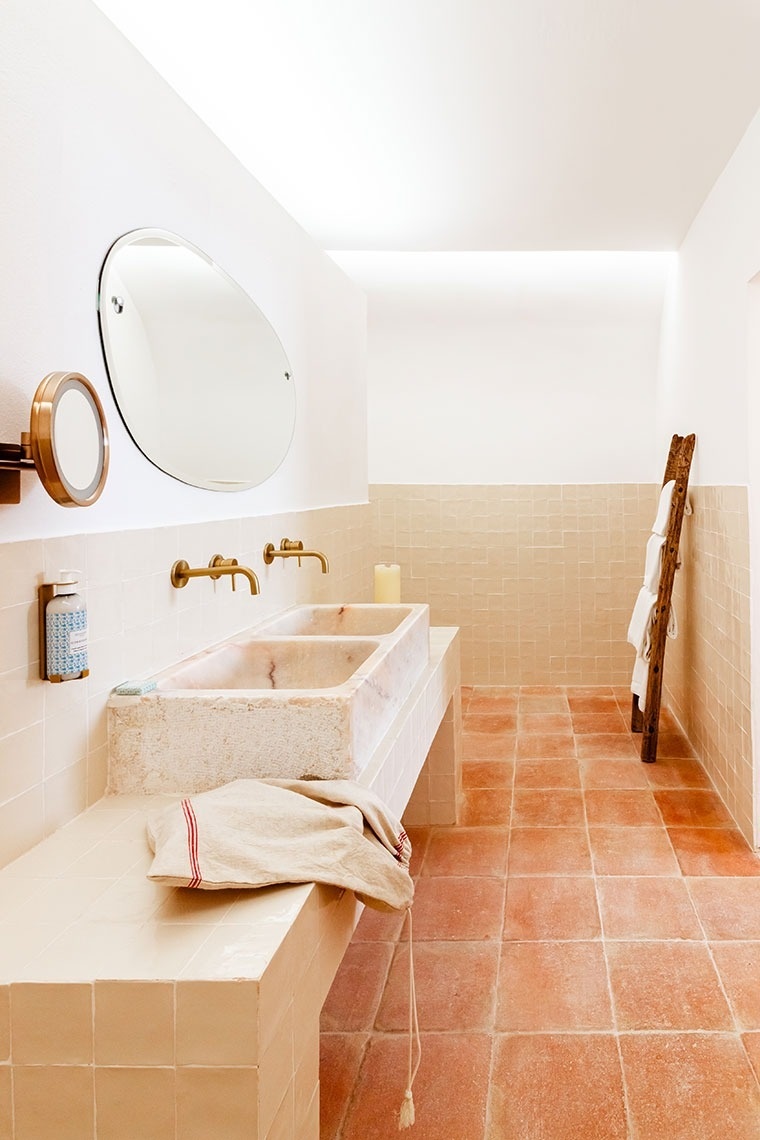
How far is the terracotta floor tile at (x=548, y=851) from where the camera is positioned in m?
3.08

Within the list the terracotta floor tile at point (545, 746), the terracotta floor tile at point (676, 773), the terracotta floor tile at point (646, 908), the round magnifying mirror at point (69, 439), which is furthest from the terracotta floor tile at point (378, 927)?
the terracotta floor tile at point (545, 746)

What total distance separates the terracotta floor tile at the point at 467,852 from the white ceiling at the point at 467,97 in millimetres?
2445

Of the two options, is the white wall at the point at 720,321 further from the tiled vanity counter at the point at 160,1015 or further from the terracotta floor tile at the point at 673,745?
the tiled vanity counter at the point at 160,1015

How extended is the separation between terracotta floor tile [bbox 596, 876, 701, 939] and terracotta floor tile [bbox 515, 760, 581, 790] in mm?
1001

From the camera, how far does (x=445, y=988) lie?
2.32 metres

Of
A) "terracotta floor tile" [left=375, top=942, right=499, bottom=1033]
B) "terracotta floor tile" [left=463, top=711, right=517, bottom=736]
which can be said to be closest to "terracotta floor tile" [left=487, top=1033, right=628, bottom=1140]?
"terracotta floor tile" [left=375, top=942, right=499, bottom=1033]

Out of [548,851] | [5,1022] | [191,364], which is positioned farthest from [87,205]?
[548,851]

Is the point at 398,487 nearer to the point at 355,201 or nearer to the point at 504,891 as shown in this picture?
the point at 355,201

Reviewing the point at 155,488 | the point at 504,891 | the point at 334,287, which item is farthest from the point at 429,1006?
the point at 334,287

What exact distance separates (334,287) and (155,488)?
2.21m

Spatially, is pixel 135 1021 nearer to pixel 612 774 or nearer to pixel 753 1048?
pixel 753 1048

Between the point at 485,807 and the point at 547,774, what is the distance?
1.77 feet

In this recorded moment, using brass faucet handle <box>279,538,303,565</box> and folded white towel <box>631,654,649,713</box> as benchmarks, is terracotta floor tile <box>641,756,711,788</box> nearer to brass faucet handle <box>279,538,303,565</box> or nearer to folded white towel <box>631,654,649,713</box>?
folded white towel <box>631,654,649,713</box>

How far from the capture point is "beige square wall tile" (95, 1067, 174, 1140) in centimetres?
106
